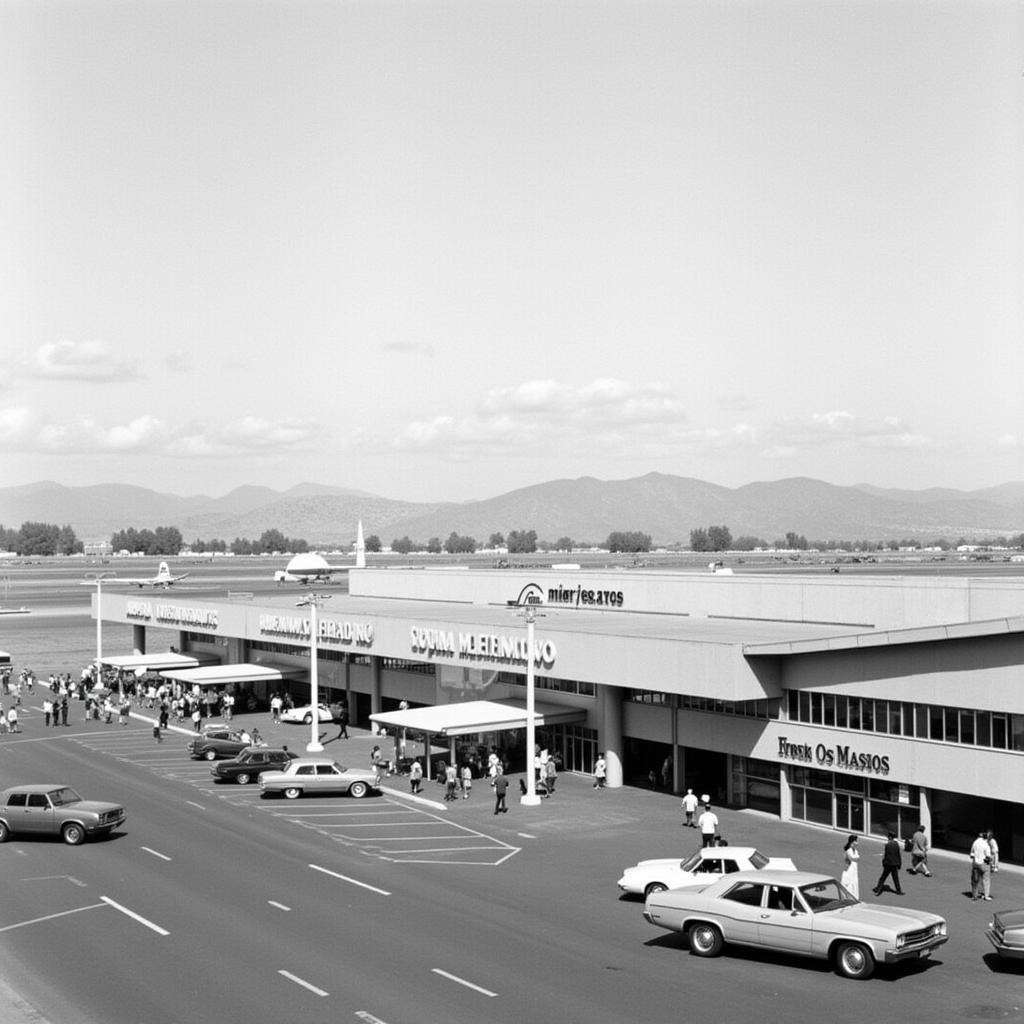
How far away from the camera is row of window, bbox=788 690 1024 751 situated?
130 ft

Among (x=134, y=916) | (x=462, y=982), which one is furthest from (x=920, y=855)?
(x=134, y=916)

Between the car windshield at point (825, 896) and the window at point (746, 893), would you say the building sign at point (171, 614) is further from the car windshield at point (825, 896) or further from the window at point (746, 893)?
the car windshield at point (825, 896)

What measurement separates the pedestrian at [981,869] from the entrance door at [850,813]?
30.8 ft

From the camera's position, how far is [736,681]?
4672cm

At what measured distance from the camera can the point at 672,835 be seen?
143 ft

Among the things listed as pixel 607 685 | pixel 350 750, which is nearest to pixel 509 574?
pixel 350 750

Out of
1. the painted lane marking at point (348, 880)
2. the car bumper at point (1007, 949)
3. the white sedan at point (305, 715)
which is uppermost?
the car bumper at point (1007, 949)

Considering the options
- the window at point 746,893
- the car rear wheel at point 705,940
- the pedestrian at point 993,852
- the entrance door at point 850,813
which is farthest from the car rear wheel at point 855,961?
the entrance door at point 850,813

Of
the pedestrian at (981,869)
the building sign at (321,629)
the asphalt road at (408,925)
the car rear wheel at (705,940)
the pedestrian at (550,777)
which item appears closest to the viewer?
the asphalt road at (408,925)

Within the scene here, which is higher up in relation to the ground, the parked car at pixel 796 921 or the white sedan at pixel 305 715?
the parked car at pixel 796 921

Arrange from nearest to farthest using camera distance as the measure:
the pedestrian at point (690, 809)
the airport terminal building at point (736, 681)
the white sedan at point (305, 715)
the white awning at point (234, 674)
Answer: the airport terminal building at point (736, 681) → the pedestrian at point (690, 809) → the white sedan at point (305, 715) → the white awning at point (234, 674)

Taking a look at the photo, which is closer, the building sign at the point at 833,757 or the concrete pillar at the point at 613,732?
the building sign at the point at 833,757

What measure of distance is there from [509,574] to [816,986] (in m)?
54.2

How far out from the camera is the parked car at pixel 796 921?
86.2 ft
